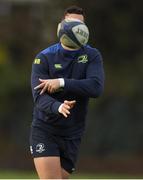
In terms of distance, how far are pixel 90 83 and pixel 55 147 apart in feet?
2.35

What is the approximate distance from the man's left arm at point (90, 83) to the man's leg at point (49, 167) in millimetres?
695

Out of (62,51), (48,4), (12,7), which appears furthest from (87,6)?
(62,51)

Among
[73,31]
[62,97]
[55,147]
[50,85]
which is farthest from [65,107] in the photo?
[73,31]

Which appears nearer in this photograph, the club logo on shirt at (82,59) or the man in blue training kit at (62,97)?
the man in blue training kit at (62,97)

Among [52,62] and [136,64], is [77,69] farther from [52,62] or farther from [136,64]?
[136,64]

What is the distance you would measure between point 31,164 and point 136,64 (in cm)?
588

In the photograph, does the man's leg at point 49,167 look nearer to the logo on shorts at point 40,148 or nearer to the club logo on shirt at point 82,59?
the logo on shorts at point 40,148

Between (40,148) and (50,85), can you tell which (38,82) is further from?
(40,148)

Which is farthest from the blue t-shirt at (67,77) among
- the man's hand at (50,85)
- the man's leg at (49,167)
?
the man's leg at (49,167)

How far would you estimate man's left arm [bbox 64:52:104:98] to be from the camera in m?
8.45

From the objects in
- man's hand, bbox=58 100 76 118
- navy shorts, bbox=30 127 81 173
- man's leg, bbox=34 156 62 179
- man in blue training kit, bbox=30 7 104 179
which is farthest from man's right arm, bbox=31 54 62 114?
man's leg, bbox=34 156 62 179

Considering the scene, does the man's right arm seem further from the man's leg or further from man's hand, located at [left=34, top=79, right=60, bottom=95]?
the man's leg

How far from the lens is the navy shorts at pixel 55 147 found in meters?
8.54

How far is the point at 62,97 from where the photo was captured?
28.3 feet
